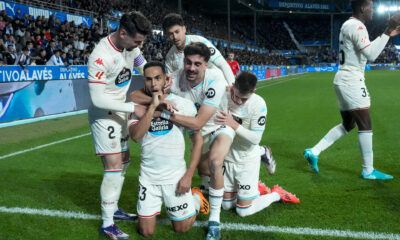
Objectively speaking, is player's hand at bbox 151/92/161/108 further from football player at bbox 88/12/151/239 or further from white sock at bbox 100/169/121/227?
white sock at bbox 100/169/121/227

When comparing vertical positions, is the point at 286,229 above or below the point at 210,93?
below

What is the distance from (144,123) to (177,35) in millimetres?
1627

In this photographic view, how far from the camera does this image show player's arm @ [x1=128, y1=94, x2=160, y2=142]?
128 inches

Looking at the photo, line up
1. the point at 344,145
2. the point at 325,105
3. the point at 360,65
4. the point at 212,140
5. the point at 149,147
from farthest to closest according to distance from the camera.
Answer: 1. the point at 325,105
2. the point at 344,145
3. the point at 360,65
4. the point at 212,140
5. the point at 149,147

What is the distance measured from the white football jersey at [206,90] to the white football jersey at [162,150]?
27 centimetres

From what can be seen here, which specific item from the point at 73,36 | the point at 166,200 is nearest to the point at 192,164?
the point at 166,200

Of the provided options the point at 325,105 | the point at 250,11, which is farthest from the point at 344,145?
the point at 250,11

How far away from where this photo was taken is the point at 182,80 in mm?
4012

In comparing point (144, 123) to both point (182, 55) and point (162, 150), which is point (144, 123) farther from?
point (182, 55)

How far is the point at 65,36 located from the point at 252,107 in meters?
15.0

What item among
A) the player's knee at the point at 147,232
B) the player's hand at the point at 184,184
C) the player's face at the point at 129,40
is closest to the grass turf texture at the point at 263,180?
the player's knee at the point at 147,232

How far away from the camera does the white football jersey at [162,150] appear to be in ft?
11.6

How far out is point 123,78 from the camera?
3.75 meters

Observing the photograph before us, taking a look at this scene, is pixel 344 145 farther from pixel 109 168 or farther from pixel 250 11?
pixel 250 11
